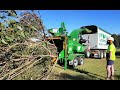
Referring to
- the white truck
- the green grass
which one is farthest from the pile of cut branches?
the white truck

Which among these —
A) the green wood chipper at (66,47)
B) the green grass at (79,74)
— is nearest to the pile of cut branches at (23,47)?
the green grass at (79,74)

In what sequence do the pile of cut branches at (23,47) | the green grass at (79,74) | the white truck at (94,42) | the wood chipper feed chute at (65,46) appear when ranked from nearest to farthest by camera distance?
the pile of cut branches at (23,47) → the green grass at (79,74) → the wood chipper feed chute at (65,46) → the white truck at (94,42)

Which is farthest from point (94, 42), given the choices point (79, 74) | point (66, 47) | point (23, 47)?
point (23, 47)

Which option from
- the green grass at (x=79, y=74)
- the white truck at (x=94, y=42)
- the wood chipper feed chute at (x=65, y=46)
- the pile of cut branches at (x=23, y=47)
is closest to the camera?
the pile of cut branches at (x=23, y=47)

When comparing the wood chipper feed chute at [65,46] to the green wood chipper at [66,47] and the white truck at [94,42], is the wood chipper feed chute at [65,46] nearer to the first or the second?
the green wood chipper at [66,47]

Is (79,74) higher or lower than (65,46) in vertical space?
lower

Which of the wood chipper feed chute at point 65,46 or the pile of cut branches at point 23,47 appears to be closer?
the pile of cut branches at point 23,47

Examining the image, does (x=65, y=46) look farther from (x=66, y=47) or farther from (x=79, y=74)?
(x=79, y=74)

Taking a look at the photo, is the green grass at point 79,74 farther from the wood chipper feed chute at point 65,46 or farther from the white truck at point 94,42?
the white truck at point 94,42

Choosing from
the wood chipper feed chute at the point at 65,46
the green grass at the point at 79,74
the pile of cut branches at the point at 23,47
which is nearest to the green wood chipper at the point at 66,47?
the wood chipper feed chute at the point at 65,46

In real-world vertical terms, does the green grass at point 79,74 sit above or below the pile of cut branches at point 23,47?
below
